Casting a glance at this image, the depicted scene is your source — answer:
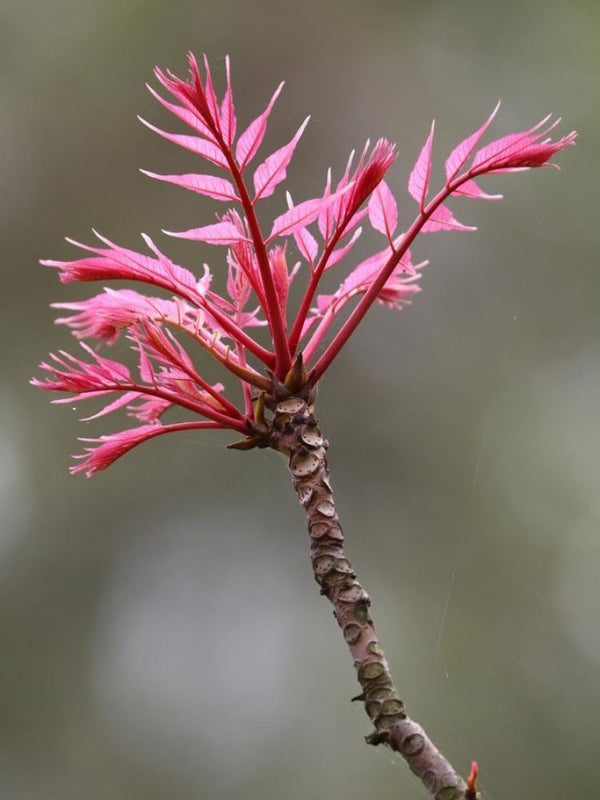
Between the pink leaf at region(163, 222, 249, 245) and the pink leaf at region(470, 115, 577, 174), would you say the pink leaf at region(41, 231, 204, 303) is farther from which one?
the pink leaf at region(470, 115, 577, 174)

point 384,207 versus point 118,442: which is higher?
point 384,207

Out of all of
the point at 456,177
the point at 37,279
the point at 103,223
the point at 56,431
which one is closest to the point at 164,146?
the point at 103,223

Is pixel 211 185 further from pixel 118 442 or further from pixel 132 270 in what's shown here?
pixel 118 442

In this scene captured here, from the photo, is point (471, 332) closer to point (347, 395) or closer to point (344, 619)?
point (347, 395)

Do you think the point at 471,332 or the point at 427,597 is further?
the point at 471,332

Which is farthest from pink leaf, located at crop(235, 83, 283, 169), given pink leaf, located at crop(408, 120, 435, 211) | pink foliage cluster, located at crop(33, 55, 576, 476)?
pink leaf, located at crop(408, 120, 435, 211)

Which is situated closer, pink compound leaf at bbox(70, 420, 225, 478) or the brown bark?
the brown bark

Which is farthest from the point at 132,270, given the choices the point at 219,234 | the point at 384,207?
the point at 384,207

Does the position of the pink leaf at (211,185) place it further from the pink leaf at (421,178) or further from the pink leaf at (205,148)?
the pink leaf at (421,178)
